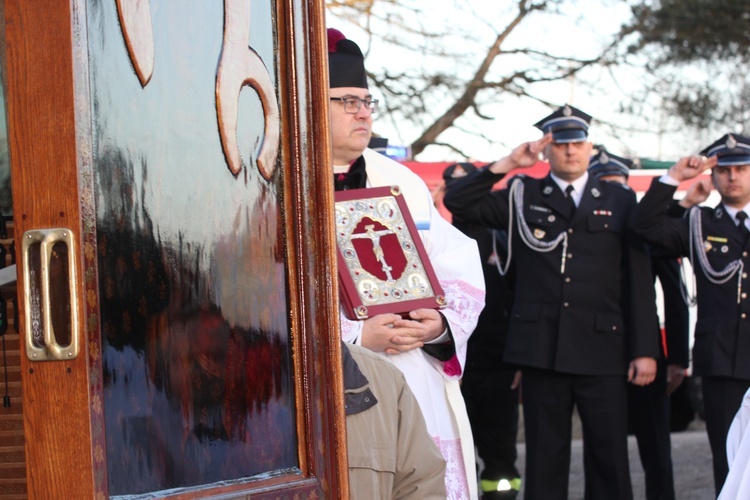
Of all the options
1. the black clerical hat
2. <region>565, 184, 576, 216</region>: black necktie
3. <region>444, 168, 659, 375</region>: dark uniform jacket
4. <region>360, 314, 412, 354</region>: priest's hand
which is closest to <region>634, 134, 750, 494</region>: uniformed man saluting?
<region>444, 168, 659, 375</region>: dark uniform jacket

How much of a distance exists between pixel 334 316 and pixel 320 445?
26 centimetres

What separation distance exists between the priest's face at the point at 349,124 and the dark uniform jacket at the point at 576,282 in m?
1.67

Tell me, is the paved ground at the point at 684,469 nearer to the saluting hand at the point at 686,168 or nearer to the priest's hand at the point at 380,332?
the saluting hand at the point at 686,168

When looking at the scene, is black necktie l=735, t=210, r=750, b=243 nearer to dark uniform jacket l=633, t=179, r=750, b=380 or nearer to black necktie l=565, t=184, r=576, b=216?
dark uniform jacket l=633, t=179, r=750, b=380

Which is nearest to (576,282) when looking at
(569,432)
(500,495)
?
(569,432)

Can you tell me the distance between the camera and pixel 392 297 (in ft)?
12.3

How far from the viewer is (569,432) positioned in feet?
18.2

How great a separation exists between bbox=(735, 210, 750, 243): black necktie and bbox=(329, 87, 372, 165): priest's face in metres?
2.53

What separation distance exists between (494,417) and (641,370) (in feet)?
4.63

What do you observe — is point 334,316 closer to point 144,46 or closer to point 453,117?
point 144,46

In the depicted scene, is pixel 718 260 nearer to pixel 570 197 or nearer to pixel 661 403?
pixel 570 197

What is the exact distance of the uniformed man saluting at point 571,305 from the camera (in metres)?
5.49

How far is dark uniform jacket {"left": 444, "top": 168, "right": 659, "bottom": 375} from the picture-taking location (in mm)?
5512

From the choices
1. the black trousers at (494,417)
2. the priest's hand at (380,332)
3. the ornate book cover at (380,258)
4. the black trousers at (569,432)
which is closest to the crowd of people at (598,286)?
the black trousers at (569,432)
